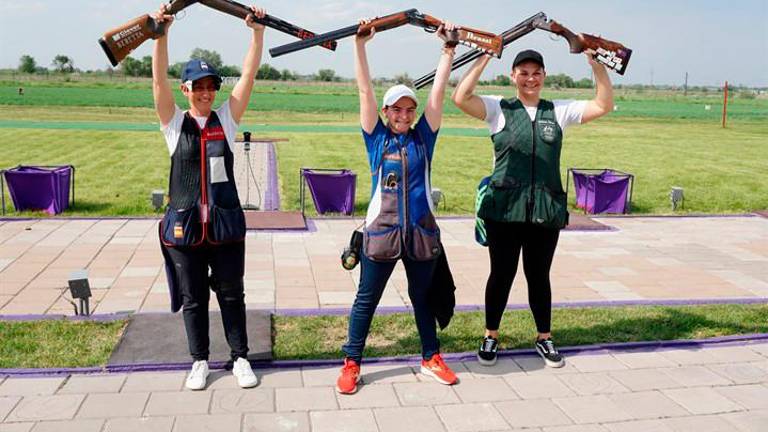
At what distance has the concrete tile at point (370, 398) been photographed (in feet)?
12.5

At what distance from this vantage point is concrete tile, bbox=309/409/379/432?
11.5 ft

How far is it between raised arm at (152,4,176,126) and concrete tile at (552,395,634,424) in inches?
104

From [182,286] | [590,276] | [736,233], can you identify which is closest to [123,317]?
[182,286]

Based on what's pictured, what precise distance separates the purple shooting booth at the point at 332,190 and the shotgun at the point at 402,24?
5540 mm

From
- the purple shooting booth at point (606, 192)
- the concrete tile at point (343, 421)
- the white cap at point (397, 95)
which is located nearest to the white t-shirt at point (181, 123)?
the white cap at point (397, 95)

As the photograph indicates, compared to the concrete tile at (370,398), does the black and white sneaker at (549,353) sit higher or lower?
higher

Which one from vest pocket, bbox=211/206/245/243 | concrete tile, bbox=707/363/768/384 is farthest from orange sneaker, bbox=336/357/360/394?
concrete tile, bbox=707/363/768/384

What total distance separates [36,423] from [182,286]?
985mm

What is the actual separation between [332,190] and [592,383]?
581 cm

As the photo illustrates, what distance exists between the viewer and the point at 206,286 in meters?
4.03

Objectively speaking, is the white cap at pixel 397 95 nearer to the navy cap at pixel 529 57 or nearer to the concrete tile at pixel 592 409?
the navy cap at pixel 529 57

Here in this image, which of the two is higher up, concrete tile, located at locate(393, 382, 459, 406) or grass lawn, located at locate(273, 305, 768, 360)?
grass lawn, located at locate(273, 305, 768, 360)

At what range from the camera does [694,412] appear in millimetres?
3818

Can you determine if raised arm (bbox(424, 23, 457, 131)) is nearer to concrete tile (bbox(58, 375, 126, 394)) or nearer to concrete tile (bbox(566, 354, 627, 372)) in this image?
concrete tile (bbox(566, 354, 627, 372))
